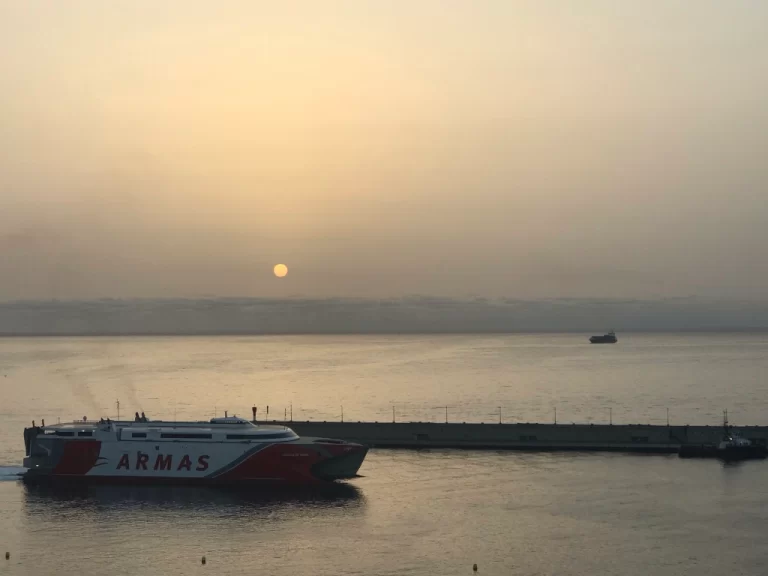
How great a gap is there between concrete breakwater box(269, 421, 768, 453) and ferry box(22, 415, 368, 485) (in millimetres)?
14389

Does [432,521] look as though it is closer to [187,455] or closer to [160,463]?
[187,455]

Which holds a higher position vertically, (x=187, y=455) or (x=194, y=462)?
(x=187, y=455)

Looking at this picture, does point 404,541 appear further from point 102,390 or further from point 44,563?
point 102,390

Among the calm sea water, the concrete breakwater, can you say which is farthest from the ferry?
the concrete breakwater

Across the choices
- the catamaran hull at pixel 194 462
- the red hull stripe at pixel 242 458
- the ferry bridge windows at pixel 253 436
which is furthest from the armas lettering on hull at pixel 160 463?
the ferry bridge windows at pixel 253 436

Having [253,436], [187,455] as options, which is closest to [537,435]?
[253,436]

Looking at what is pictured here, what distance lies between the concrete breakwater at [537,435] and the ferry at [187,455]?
1439 centimetres

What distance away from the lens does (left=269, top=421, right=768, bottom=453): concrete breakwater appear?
7056 centimetres

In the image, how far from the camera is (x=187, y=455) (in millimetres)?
61094

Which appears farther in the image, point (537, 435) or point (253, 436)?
point (537, 435)

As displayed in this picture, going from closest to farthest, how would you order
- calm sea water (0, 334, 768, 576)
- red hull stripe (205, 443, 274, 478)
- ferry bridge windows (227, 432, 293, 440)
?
calm sea water (0, 334, 768, 576), red hull stripe (205, 443, 274, 478), ferry bridge windows (227, 432, 293, 440)

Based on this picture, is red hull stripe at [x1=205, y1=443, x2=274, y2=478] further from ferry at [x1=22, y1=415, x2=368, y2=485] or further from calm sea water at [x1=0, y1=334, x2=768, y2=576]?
calm sea water at [x1=0, y1=334, x2=768, y2=576]

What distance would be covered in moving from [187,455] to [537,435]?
92.4 ft

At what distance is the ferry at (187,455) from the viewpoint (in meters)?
60.2
